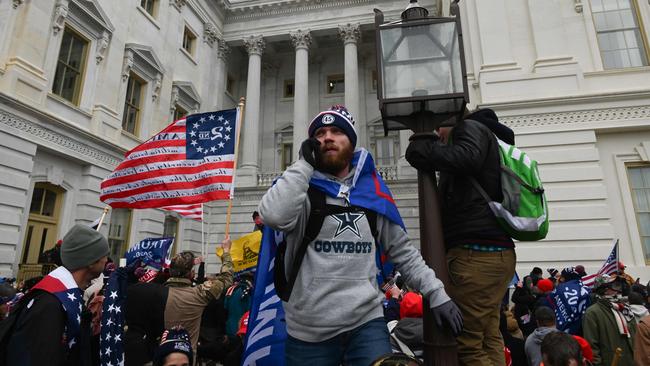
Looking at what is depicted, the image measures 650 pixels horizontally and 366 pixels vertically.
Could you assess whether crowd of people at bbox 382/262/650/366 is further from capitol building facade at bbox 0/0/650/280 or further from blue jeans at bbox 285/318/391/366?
capitol building facade at bbox 0/0/650/280

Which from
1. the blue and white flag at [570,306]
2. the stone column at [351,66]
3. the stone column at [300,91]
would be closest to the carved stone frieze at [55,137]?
the stone column at [300,91]

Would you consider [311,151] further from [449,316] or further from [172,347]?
[172,347]

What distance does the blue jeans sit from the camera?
211 cm

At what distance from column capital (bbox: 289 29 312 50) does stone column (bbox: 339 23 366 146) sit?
1984 mm

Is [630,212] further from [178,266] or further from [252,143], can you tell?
[252,143]

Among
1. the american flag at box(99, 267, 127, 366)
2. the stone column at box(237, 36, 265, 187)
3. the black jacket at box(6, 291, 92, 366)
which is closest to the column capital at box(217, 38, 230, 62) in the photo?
the stone column at box(237, 36, 265, 187)

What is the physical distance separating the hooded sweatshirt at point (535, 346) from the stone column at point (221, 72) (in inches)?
859

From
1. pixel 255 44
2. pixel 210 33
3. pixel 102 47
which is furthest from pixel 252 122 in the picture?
pixel 102 47

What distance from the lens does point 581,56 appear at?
41.3 ft

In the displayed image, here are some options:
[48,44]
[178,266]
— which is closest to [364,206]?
[178,266]

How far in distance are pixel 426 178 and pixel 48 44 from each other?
14.9 metres

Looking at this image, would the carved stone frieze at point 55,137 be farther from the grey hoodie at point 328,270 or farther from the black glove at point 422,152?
the black glove at point 422,152

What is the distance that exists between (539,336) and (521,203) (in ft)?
9.17

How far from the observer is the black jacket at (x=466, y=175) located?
7.61ft
